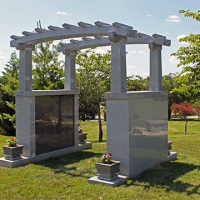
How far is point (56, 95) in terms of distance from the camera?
9.07 metres

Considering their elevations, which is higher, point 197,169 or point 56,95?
point 56,95

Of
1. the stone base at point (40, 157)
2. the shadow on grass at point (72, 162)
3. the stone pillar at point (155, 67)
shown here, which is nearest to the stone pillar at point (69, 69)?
the stone base at point (40, 157)

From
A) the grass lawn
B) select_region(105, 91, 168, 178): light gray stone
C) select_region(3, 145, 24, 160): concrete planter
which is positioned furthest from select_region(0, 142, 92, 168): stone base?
select_region(105, 91, 168, 178): light gray stone

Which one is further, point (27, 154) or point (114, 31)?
point (27, 154)

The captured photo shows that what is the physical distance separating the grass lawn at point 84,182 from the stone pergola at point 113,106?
50 cm

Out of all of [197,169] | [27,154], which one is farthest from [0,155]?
[197,169]

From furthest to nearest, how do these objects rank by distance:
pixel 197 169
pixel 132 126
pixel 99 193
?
pixel 197 169 < pixel 132 126 < pixel 99 193

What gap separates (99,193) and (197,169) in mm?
2962

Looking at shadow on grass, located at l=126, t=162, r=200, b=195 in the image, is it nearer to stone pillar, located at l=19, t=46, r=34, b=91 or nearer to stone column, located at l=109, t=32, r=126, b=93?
stone column, located at l=109, t=32, r=126, b=93

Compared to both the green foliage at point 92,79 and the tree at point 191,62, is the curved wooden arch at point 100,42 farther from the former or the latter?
the green foliage at point 92,79

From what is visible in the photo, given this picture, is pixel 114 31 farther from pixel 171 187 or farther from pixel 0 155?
pixel 0 155

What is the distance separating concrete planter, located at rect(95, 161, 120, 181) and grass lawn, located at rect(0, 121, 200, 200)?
268mm

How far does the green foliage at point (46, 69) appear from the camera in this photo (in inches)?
642

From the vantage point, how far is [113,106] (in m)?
6.51
